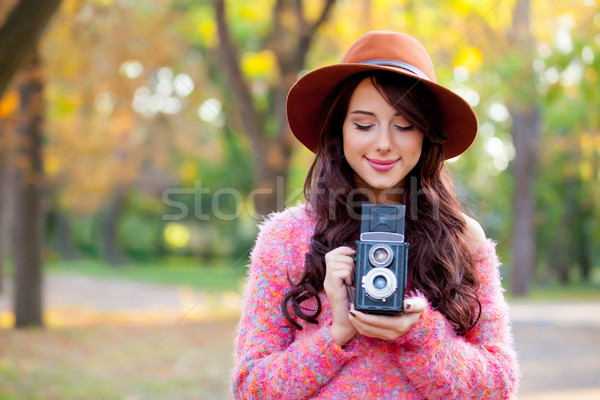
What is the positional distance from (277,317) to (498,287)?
25.6 inches

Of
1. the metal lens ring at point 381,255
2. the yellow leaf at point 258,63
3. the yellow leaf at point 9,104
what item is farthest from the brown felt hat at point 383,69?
Answer: the yellow leaf at point 258,63

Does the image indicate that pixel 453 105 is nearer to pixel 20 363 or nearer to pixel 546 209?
pixel 20 363

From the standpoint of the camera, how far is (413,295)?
5.80ft

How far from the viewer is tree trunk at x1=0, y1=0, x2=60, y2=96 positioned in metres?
4.96

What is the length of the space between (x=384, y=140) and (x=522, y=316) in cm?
1299

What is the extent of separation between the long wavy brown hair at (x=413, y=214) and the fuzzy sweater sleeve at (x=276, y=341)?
0.05 metres

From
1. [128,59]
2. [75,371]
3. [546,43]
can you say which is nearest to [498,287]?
[75,371]

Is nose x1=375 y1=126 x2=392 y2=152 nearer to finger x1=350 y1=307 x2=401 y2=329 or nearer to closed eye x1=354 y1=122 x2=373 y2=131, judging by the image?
closed eye x1=354 y1=122 x2=373 y2=131

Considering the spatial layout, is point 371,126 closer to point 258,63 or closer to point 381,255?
point 381,255

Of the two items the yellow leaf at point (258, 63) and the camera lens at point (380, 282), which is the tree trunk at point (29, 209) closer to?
the yellow leaf at point (258, 63)

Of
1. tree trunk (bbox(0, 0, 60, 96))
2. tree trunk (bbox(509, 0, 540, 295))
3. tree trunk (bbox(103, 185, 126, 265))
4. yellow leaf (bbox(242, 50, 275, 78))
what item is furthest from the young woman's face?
tree trunk (bbox(103, 185, 126, 265))

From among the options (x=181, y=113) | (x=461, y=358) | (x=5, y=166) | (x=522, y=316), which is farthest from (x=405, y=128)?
(x=181, y=113)

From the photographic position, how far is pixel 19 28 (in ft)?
16.3

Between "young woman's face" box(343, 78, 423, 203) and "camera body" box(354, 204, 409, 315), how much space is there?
20cm
